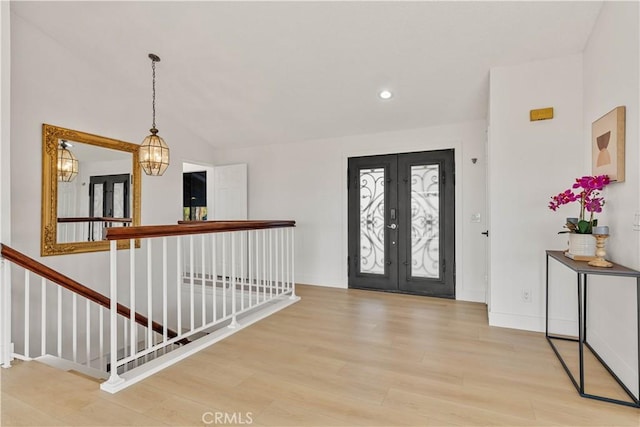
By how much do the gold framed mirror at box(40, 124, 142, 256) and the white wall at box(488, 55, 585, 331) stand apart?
4014mm

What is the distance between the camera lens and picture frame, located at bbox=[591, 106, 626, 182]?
6.97 ft

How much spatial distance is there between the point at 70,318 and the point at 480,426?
166 inches

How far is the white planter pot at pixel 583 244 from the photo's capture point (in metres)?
2.22

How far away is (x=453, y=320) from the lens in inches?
131

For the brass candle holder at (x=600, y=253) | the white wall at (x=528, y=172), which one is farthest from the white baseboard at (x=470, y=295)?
the brass candle holder at (x=600, y=253)

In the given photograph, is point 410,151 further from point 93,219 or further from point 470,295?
point 93,219

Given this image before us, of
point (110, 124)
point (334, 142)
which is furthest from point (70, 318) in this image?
point (334, 142)

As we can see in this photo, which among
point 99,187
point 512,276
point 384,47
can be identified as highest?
point 384,47

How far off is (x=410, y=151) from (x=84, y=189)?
419 cm

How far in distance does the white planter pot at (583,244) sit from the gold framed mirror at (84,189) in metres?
4.13

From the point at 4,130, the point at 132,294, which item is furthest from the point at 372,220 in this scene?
the point at 4,130

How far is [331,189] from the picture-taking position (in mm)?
4938

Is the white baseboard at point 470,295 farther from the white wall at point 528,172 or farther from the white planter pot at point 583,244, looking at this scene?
the white planter pot at point 583,244

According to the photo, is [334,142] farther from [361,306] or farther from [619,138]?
[619,138]
